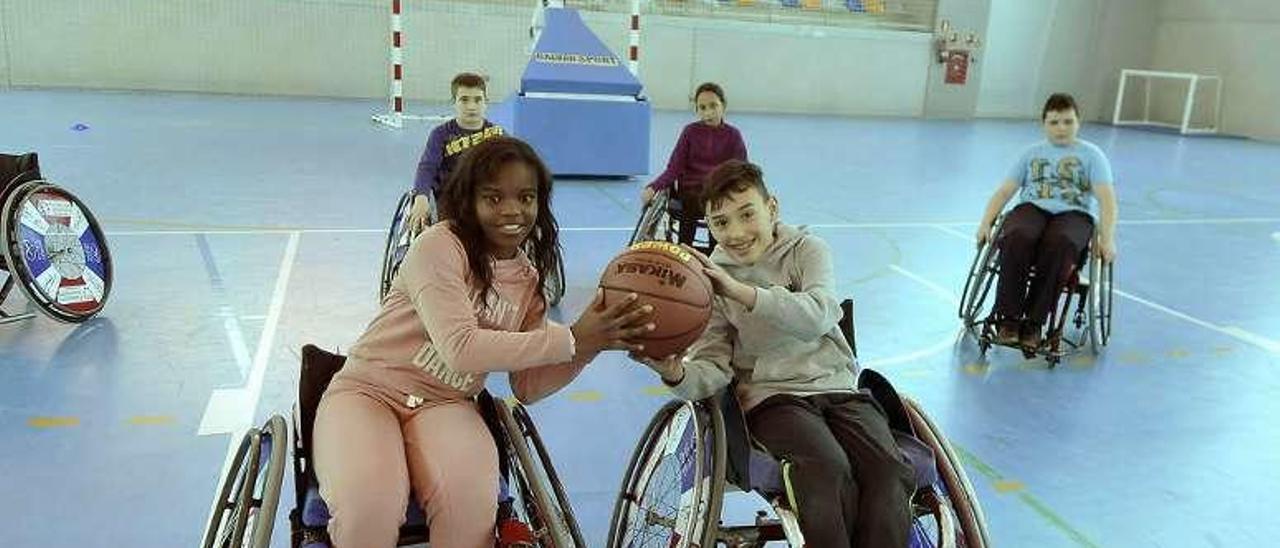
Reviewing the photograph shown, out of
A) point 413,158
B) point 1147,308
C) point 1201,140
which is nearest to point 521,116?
point 413,158

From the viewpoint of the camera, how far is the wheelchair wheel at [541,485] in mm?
1692

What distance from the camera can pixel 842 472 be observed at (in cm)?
184

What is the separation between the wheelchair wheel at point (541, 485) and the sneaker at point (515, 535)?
3 centimetres

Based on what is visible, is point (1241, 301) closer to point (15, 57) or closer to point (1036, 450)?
point (1036, 450)

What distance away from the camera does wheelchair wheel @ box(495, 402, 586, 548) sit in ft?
5.55

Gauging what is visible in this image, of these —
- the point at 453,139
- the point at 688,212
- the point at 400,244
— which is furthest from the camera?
the point at 688,212

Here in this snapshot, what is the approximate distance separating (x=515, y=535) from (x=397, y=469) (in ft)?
0.77

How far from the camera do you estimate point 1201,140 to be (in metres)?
13.4

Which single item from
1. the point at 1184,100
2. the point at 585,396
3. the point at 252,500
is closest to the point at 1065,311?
the point at 585,396

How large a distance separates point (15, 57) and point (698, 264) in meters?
11.9

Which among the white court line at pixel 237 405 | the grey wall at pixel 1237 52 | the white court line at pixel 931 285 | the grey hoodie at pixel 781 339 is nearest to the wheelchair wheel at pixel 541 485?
the grey hoodie at pixel 781 339

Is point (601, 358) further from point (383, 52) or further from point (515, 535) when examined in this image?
point (383, 52)

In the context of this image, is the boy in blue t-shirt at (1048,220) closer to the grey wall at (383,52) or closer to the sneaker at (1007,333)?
the sneaker at (1007,333)

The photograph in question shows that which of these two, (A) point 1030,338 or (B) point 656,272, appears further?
(A) point 1030,338
